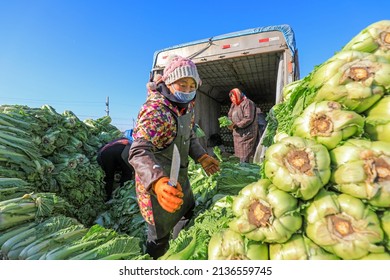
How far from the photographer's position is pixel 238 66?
25.2 ft

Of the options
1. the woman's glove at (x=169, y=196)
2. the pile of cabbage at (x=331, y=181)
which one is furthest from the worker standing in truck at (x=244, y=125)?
the pile of cabbage at (x=331, y=181)

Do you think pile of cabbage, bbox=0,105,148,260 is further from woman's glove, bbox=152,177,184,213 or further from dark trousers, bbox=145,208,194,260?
woman's glove, bbox=152,177,184,213

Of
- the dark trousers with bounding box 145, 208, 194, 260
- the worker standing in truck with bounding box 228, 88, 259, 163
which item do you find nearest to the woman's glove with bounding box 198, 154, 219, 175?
the dark trousers with bounding box 145, 208, 194, 260

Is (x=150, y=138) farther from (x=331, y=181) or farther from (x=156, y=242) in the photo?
(x=331, y=181)

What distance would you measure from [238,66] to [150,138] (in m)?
5.88

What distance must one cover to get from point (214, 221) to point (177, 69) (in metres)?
1.56

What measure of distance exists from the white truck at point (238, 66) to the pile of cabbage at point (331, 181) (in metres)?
2.95

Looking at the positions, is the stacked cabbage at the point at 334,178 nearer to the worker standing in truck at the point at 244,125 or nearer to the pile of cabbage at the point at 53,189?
the pile of cabbage at the point at 53,189

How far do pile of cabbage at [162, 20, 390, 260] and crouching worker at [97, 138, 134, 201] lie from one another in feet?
12.0

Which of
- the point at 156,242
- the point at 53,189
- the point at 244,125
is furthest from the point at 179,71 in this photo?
the point at 244,125

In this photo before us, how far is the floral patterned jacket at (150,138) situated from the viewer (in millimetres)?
2162
